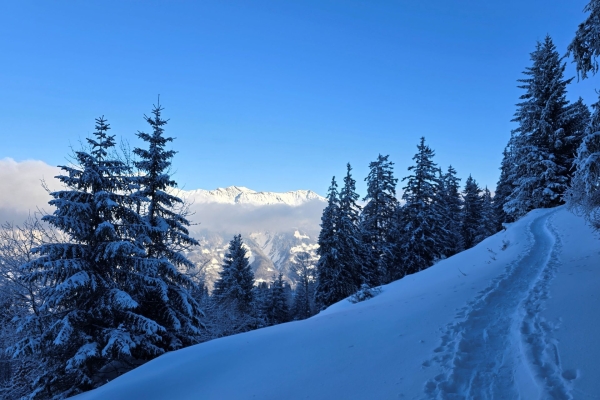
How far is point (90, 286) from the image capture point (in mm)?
10992

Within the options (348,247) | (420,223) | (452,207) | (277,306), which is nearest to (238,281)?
(277,306)

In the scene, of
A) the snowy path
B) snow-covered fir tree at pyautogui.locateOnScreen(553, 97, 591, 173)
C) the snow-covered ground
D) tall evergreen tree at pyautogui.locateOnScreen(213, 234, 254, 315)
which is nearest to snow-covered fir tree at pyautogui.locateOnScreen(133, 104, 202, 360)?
the snow-covered ground

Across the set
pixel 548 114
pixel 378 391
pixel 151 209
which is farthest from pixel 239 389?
pixel 548 114

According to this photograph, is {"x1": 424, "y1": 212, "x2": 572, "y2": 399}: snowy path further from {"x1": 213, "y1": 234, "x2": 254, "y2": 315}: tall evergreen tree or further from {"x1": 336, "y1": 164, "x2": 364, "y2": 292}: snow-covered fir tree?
{"x1": 213, "y1": 234, "x2": 254, "y2": 315}: tall evergreen tree

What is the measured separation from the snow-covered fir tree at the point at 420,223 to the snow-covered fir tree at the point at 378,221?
55.0 inches

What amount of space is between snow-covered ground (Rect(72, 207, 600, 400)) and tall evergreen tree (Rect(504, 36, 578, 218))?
55.6 feet

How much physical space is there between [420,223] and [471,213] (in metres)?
17.9

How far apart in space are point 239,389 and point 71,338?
8901 mm

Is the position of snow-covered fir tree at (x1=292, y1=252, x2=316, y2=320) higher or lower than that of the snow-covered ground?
lower

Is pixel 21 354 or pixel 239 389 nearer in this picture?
pixel 239 389

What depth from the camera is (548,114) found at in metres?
23.6

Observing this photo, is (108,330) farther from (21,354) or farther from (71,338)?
(21,354)

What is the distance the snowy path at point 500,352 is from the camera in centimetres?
366

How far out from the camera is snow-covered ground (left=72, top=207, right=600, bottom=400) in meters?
3.88
